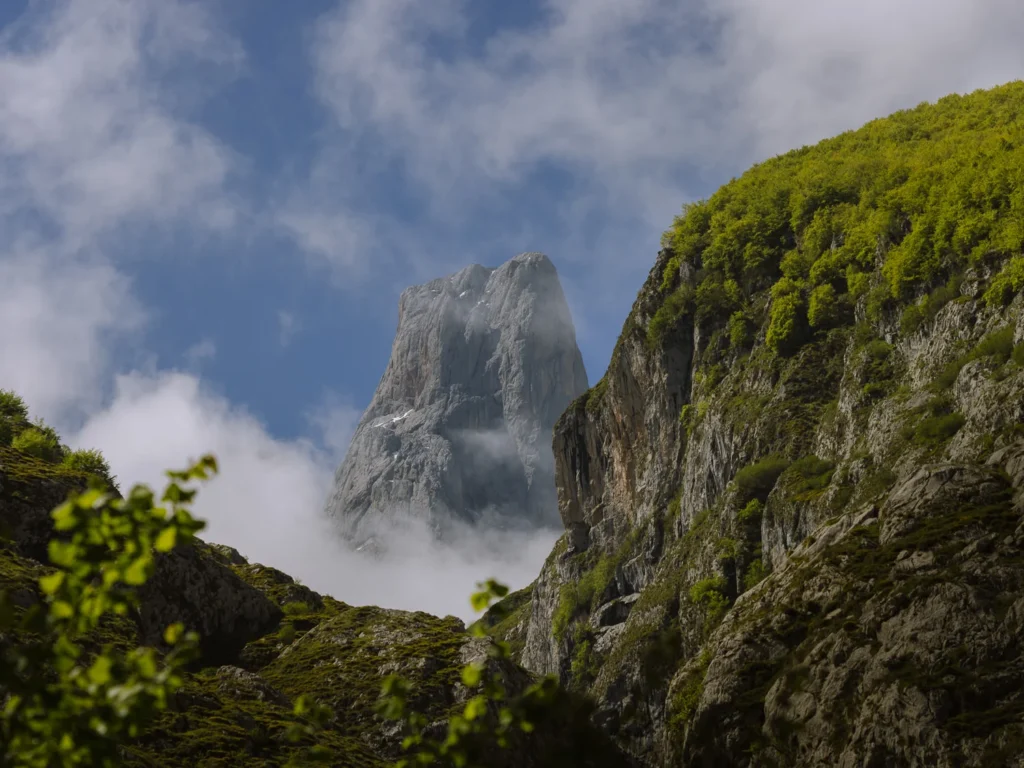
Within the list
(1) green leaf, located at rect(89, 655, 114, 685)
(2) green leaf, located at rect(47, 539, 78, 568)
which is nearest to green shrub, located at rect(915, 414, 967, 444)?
(1) green leaf, located at rect(89, 655, 114, 685)

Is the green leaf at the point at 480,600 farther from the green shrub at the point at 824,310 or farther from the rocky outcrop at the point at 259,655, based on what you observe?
the green shrub at the point at 824,310

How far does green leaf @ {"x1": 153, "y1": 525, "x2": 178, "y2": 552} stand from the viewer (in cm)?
614

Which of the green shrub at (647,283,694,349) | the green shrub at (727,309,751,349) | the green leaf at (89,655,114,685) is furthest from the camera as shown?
the green shrub at (647,283,694,349)

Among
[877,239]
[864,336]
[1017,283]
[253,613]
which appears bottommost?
[253,613]

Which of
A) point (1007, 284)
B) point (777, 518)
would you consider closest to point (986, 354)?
point (1007, 284)

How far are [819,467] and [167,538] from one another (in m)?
54.9

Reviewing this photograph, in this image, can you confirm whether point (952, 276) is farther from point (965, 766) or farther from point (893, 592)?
point (965, 766)

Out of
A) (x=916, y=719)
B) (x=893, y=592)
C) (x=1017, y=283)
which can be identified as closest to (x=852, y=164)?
(x=1017, y=283)

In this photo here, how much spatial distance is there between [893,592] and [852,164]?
61.7m

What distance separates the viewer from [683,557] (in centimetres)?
6794

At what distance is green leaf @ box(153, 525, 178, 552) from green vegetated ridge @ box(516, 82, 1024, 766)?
3277mm

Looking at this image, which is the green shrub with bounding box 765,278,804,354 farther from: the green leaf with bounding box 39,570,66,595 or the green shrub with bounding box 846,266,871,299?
the green leaf with bounding box 39,570,66,595

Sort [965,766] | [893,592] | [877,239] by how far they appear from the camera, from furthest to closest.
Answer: [877,239]
[893,592]
[965,766]

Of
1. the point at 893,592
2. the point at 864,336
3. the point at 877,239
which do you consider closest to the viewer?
the point at 893,592
